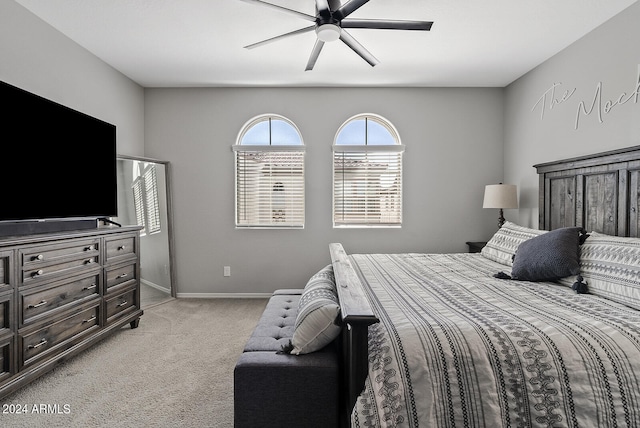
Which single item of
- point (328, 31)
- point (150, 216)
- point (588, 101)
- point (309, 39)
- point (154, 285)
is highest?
point (309, 39)

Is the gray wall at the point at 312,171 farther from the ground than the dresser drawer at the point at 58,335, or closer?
farther from the ground

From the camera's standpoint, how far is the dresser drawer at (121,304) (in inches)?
110

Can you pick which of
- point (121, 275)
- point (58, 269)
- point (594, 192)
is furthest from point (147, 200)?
point (594, 192)

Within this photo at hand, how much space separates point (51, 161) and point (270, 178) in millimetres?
2243

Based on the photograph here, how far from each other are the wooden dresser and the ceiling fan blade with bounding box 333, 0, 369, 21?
→ 7.84 ft

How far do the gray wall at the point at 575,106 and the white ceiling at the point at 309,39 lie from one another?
0.13 meters

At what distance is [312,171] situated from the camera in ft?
13.6

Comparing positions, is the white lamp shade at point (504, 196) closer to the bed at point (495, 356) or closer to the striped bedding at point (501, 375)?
the bed at point (495, 356)

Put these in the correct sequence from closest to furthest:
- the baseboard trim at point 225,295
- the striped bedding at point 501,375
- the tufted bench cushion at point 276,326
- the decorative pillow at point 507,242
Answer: the striped bedding at point 501,375, the tufted bench cushion at point 276,326, the decorative pillow at point 507,242, the baseboard trim at point 225,295

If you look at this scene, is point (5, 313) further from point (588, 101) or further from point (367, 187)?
point (588, 101)

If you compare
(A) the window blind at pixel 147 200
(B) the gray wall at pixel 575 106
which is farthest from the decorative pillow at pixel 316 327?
(A) the window blind at pixel 147 200

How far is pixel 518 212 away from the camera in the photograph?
3846mm

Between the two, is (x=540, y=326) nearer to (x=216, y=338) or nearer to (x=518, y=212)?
(x=216, y=338)

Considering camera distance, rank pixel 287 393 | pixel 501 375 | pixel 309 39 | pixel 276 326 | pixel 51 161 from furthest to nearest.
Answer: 1. pixel 309 39
2. pixel 51 161
3. pixel 276 326
4. pixel 287 393
5. pixel 501 375
